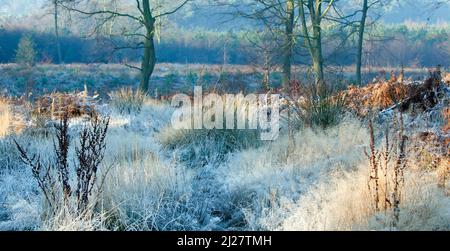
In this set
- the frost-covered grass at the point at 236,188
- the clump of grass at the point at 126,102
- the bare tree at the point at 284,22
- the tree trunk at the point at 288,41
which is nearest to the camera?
the frost-covered grass at the point at 236,188

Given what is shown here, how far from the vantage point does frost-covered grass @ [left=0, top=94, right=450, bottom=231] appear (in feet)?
11.8

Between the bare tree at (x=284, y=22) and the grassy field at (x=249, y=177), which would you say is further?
the bare tree at (x=284, y=22)

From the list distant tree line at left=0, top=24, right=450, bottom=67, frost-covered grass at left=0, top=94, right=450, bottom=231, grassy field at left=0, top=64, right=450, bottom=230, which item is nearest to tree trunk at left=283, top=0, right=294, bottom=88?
grassy field at left=0, top=64, right=450, bottom=230

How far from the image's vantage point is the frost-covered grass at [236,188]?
360 centimetres

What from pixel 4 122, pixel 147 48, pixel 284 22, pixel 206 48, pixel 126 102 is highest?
pixel 206 48

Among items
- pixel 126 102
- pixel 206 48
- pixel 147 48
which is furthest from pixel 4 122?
pixel 206 48

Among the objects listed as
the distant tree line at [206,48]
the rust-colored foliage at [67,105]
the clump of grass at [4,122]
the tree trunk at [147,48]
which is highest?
the distant tree line at [206,48]

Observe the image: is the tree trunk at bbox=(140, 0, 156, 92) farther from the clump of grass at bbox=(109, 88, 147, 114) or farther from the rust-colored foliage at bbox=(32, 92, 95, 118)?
the rust-colored foliage at bbox=(32, 92, 95, 118)

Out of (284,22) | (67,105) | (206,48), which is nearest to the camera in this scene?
(67,105)

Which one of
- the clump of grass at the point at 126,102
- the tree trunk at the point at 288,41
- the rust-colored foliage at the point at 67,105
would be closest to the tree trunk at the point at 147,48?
the clump of grass at the point at 126,102

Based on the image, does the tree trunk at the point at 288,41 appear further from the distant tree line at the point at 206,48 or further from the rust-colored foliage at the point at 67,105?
the distant tree line at the point at 206,48

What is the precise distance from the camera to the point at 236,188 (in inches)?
185

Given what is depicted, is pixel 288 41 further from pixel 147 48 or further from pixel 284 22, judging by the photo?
pixel 147 48
